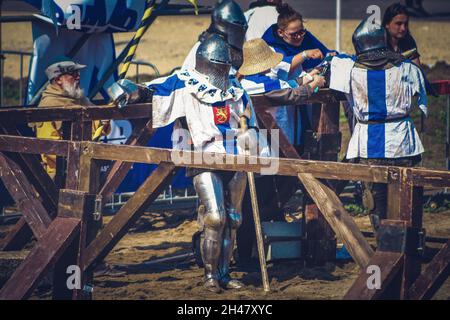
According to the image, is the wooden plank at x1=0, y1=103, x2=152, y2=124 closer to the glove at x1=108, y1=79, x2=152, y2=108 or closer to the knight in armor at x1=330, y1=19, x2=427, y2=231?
the glove at x1=108, y1=79, x2=152, y2=108

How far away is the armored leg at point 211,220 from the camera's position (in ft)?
26.2

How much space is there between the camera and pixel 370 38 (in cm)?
861

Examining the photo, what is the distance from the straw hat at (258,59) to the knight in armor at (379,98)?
540mm

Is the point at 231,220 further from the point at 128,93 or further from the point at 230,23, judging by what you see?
the point at 230,23

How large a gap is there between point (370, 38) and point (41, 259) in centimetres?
298

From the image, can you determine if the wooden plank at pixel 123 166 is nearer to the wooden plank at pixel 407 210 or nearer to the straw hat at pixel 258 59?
the straw hat at pixel 258 59

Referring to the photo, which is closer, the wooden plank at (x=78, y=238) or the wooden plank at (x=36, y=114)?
the wooden plank at (x=78, y=238)

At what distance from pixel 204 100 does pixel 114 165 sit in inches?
46.5

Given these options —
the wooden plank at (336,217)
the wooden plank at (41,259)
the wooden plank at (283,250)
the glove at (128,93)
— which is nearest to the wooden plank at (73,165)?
the wooden plank at (41,259)

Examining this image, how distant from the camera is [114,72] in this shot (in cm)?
1107

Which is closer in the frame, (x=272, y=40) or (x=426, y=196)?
(x=272, y=40)

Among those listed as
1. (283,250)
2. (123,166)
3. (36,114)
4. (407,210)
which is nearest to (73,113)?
→ (36,114)
